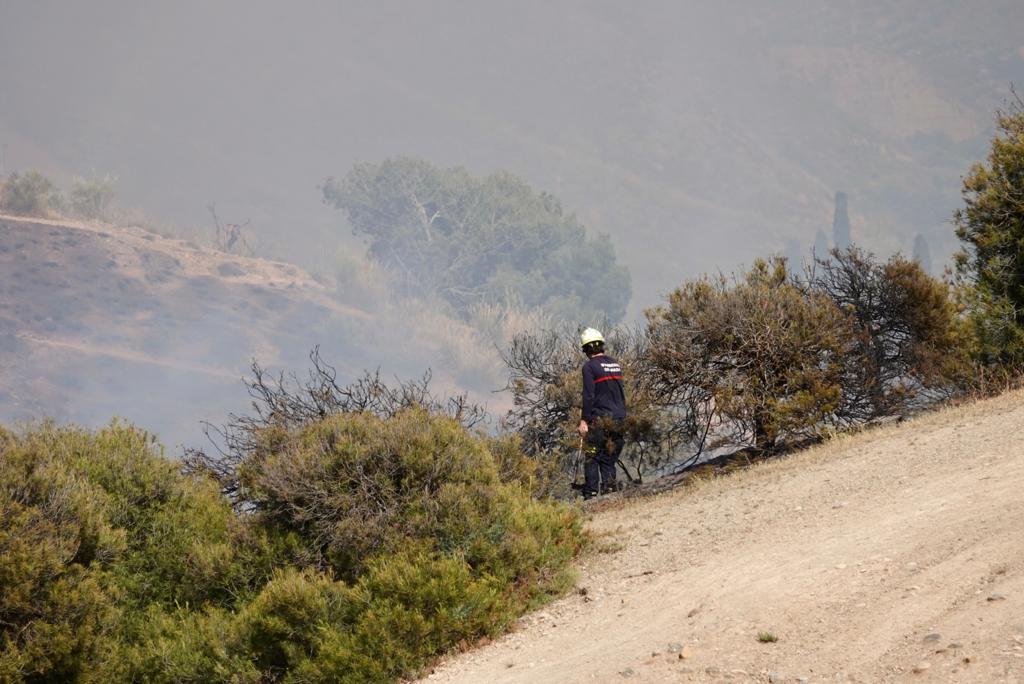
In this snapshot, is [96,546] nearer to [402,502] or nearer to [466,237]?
[402,502]

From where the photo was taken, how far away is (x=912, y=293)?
1603 centimetres

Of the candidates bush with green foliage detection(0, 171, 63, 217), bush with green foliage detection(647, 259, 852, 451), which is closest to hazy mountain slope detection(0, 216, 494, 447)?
bush with green foliage detection(0, 171, 63, 217)

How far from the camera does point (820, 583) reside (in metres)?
8.21

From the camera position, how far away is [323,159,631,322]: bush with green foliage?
105312 millimetres

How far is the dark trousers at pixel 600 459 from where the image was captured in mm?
14523

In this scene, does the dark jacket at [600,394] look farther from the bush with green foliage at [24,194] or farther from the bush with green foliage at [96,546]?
the bush with green foliage at [24,194]

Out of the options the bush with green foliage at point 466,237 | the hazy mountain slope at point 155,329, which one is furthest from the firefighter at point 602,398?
the bush with green foliage at point 466,237

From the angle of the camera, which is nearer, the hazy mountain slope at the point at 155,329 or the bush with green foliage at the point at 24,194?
the hazy mountain slope at the point at 155,329

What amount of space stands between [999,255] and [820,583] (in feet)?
29.3

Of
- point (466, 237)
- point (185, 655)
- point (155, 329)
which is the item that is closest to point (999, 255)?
point (185, 655)

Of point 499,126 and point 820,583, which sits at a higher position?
point 499,126

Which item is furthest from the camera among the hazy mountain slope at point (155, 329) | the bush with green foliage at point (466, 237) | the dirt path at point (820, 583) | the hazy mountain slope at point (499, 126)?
the hazy mountain slope at point (499, 126)

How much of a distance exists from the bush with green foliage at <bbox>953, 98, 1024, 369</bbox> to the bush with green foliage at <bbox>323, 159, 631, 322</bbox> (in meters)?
87.5

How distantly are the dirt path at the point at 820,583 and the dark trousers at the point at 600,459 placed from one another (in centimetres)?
250
